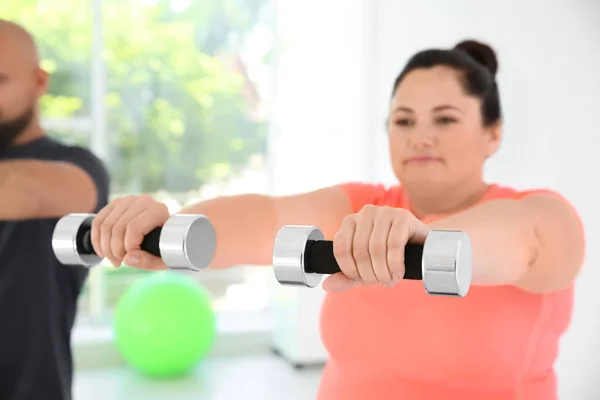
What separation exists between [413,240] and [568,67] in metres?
0.74

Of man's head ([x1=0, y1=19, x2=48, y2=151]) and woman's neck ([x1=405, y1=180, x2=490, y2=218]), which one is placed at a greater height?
man's head ([x1=0, y1=19, x2=48, y2=151])

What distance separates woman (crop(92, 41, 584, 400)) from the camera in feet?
2.71

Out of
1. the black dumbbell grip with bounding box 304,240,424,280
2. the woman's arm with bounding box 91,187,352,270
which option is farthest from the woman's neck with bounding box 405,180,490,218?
the black dumbbell grip with bounding box 304,240,424,280

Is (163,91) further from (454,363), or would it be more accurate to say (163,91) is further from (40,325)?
(454,363)

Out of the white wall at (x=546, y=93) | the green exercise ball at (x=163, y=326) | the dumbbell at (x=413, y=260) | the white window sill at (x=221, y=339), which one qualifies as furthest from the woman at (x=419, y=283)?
the white window sill at (x=221, y=339)

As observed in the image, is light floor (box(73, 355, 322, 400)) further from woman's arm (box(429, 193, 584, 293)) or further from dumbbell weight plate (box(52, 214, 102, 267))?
dumbbell weight plate (box(52, 214, 102, 267))

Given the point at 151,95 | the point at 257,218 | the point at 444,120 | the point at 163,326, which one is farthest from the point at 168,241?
the point at 151,95

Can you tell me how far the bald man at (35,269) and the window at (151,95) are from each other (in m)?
1.81

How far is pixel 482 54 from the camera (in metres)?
1.02

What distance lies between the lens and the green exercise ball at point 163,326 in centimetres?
273

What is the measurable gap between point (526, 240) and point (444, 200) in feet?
0.44

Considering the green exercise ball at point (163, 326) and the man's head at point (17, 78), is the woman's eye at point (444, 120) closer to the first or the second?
the man's head at point (17, 78)

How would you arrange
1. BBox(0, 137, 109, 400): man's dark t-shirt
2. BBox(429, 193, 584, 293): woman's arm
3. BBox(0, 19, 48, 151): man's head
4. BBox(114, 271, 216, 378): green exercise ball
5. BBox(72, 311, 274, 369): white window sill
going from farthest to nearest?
BBox(72, 311, 274, 369): white window sill
BBox(114, 271, 216, 378): green exercise ball
BBox(0, 137, 109, 400): man's dark t-shirt
BBox(0, 19, 48, 151): man's head
BBox(429, 193, 584, 293): woman's arm

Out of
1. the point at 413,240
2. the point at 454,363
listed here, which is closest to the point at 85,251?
the point at 413,240
